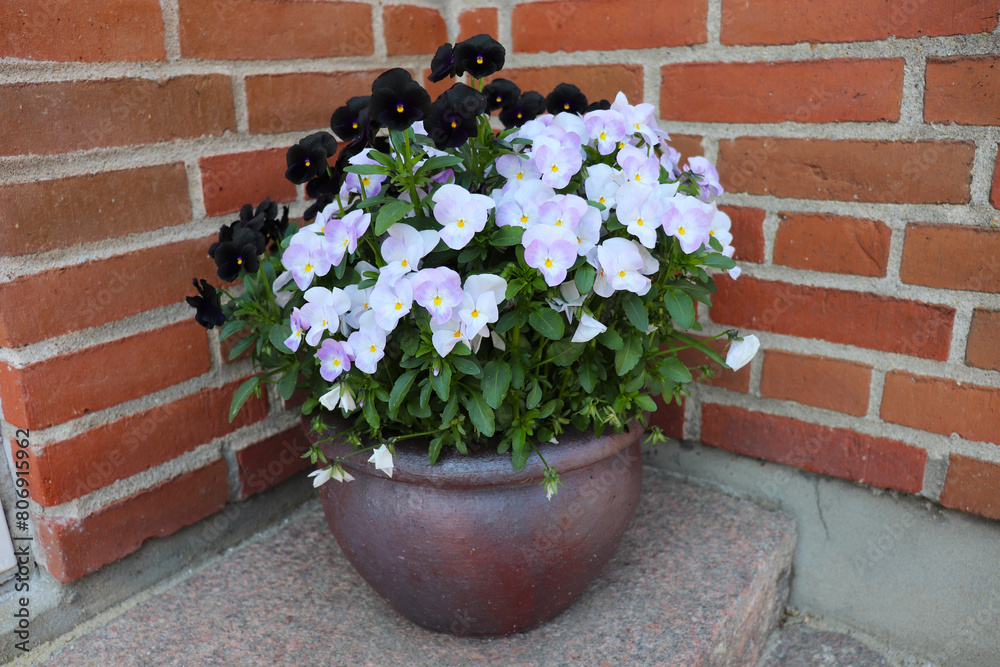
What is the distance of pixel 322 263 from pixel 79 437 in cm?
48

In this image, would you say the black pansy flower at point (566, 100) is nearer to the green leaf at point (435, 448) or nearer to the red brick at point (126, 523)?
the green leaf at point (435, 448)

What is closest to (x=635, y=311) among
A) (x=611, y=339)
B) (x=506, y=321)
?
(x=611, y=339)

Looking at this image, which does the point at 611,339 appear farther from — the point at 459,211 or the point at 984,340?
the point at 984,340

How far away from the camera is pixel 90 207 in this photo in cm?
108

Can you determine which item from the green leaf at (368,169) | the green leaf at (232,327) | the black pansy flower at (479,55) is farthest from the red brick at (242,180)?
the black pansy flower at (479,55)

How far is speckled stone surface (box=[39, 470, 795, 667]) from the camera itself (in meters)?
1.07

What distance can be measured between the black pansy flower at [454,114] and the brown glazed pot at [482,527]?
41 cm

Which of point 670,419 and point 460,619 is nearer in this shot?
point 460,619

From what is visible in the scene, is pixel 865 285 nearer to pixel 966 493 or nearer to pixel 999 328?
pixel 999 328

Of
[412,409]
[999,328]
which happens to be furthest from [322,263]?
[999,328]

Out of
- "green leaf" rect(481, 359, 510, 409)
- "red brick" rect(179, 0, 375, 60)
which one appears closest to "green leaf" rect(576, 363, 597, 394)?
"green leaf" rect(481, 359, 510, 409)

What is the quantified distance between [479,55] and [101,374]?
2.38 ft

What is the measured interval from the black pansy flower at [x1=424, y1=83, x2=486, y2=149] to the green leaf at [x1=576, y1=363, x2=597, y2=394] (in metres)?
Answer: 0.33

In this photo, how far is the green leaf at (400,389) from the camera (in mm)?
920
